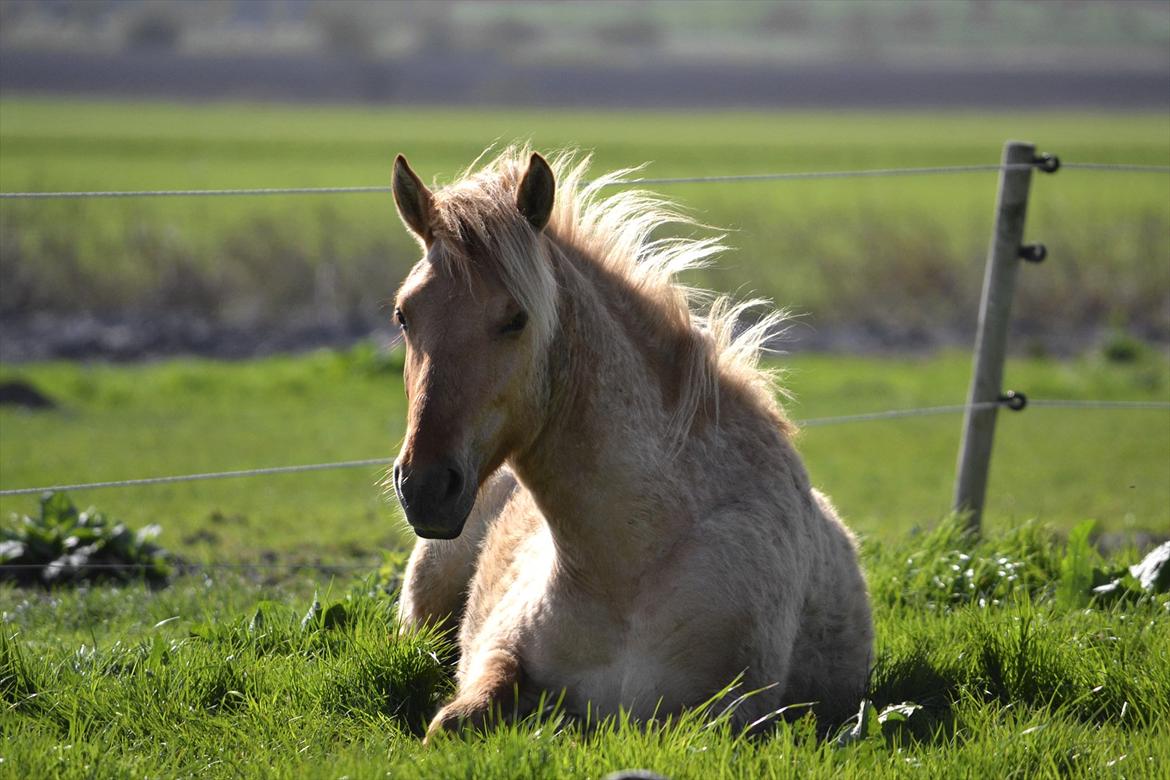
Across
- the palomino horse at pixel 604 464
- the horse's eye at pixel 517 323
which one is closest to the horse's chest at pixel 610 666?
the palomino horse at pixel 604 464

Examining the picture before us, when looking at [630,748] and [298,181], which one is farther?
[298,181]

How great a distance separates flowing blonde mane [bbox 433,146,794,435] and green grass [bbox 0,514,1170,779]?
1295 mm

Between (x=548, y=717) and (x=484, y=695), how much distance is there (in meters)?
0.26

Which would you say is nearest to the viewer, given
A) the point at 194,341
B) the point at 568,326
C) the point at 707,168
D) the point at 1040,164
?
the point at 568,326

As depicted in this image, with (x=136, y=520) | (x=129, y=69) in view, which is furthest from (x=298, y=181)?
(x=129, y=69)

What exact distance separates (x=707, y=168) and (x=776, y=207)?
13665 millimetres

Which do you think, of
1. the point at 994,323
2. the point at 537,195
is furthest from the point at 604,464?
the point at 994,323

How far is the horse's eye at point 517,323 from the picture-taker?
428cm

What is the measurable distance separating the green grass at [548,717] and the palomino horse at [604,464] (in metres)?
0.30

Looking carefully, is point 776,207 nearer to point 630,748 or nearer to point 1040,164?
point 1040,164

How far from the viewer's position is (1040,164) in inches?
283

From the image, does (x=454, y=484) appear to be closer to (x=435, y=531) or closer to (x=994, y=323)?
(x=435, y=531)

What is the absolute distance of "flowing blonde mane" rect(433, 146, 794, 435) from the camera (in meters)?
4.30

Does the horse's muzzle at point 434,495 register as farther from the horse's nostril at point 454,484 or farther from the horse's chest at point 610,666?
the horse's chest at point 610,666
